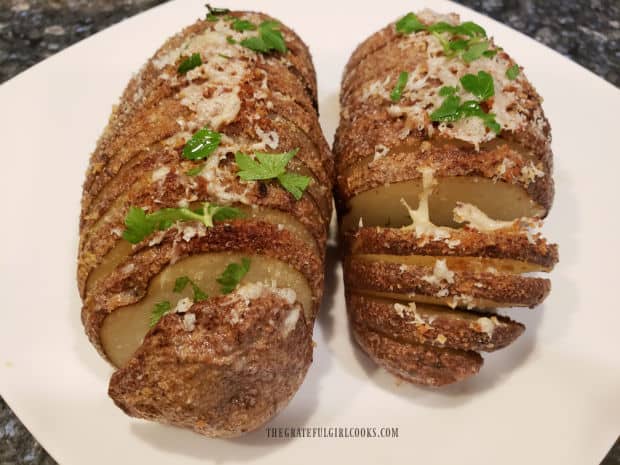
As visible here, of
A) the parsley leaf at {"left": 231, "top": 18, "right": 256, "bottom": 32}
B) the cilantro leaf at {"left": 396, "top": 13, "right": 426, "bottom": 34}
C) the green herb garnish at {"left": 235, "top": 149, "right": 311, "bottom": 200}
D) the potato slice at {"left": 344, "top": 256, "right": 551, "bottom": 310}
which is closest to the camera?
the green herb garnish at {"left": 235, "top": 149, "right": 311, "bottom": 200}

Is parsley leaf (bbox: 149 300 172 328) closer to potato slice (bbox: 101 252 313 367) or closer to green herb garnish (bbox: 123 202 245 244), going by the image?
potato slice (bbox: 101 252 313 367)

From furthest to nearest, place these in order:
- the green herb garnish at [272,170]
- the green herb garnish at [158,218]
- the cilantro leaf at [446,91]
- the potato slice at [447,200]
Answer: the cilantro leaf at [446,91] → the potato slice at [447,200] → the green herb garnish at [272,170] → the green herb garnish at [158,218]

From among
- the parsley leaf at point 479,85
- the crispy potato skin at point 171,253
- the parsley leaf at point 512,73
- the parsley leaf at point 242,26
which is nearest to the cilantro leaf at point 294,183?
the crispy potato skin at point 171,253

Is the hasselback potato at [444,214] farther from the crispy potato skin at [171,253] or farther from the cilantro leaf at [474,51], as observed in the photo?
the crispy potato skin at [171,253]

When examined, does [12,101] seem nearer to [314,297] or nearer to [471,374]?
[314,297]

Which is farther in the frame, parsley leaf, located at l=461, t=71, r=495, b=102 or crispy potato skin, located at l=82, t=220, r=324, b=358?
parsley leaf, located at l=461, t=71, r=495, b=102

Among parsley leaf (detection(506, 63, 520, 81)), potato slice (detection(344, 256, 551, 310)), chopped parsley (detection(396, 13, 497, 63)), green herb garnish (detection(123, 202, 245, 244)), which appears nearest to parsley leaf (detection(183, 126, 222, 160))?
green herb garnish (detection(123, 202, 245, 244))
